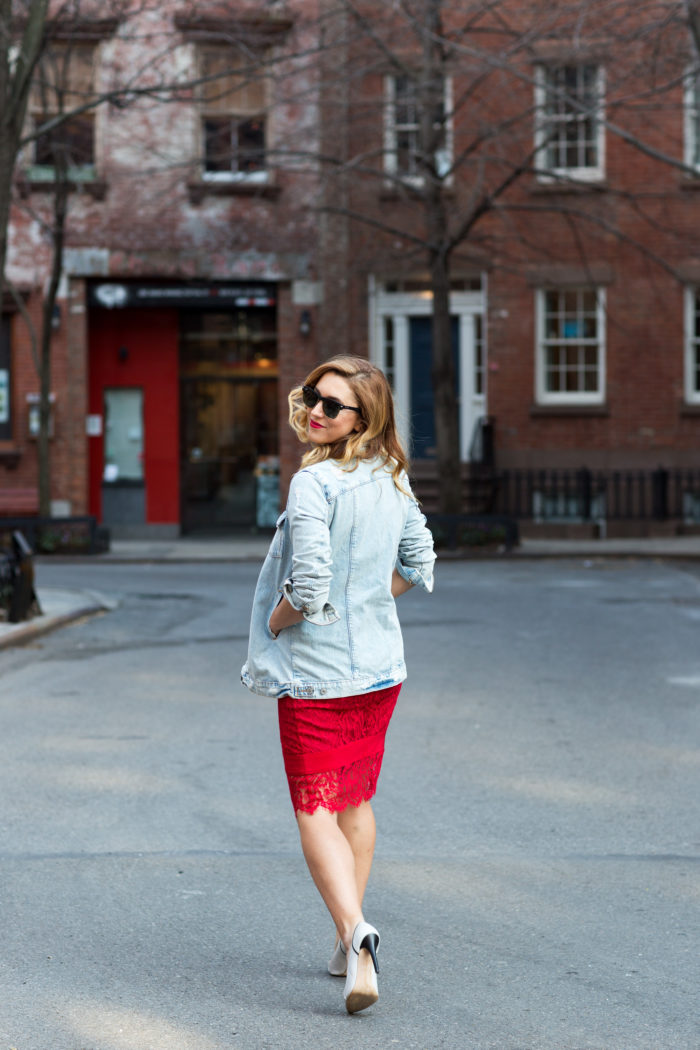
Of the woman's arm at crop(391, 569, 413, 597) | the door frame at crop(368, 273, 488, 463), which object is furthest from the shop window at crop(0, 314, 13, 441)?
the woman's arm at crop(391, 569, 413, 597)

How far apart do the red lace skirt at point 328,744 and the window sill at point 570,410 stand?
2049 cm

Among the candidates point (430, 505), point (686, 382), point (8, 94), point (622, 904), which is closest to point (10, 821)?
point (622, 904)

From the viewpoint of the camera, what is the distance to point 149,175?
23.6 m

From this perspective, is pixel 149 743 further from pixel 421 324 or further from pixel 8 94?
pixel 421 324

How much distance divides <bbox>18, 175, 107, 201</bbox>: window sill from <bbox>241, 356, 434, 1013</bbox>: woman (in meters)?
20.2

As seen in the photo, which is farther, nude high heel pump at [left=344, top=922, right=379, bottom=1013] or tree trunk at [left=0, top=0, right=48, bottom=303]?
tree trunk at [left=0, top=0, right=48, bottom=303]

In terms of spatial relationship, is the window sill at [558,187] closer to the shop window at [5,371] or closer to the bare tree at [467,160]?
the bare tree at [467,160]

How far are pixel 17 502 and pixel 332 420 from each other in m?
20.6

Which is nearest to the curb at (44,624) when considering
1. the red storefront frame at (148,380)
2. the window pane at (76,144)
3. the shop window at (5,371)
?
the shop window at (5,371)

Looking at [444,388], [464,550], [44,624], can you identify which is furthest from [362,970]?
[444,388]

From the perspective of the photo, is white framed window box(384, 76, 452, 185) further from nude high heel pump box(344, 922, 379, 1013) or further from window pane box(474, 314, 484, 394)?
nude high heel pump box(344, 922, 379, 1013)

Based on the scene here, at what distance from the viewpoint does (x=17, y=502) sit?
946 inches

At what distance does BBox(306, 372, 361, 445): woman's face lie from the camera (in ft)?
13.7

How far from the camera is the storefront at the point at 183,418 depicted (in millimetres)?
24953
